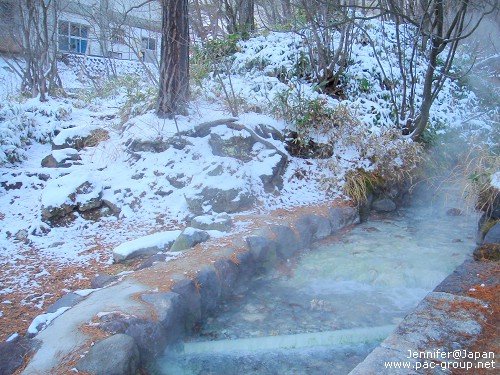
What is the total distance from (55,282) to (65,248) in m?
0.70

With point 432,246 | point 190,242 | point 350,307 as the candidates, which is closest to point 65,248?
point 190,242

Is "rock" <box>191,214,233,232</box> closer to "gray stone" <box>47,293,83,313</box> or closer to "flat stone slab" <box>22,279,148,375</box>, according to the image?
"flat stone slab" <box>22,279,148,375</box>

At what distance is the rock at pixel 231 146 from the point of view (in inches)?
222

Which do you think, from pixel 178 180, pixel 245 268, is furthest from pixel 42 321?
pixel 178 180

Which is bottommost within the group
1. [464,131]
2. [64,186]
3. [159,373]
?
[159,373]

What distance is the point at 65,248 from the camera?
423cm

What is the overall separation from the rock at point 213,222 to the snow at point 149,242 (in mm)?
265

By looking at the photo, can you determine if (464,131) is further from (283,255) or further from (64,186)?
(64,186)

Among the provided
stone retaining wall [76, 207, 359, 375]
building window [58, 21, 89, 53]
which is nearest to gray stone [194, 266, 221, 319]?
stone retaining wall [76, 207, 359, 375]

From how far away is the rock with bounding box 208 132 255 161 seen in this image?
18.5ft

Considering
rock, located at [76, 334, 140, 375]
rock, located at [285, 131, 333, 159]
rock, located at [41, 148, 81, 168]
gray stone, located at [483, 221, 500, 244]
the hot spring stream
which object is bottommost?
the hot spring stream

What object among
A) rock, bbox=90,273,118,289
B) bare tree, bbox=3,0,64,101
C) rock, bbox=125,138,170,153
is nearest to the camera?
rock, bbox=90,273,118,289

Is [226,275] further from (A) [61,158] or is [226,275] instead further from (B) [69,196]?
(A) [61,158]

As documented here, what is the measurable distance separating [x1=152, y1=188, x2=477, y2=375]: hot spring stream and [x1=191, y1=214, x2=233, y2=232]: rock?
0.68 metres
